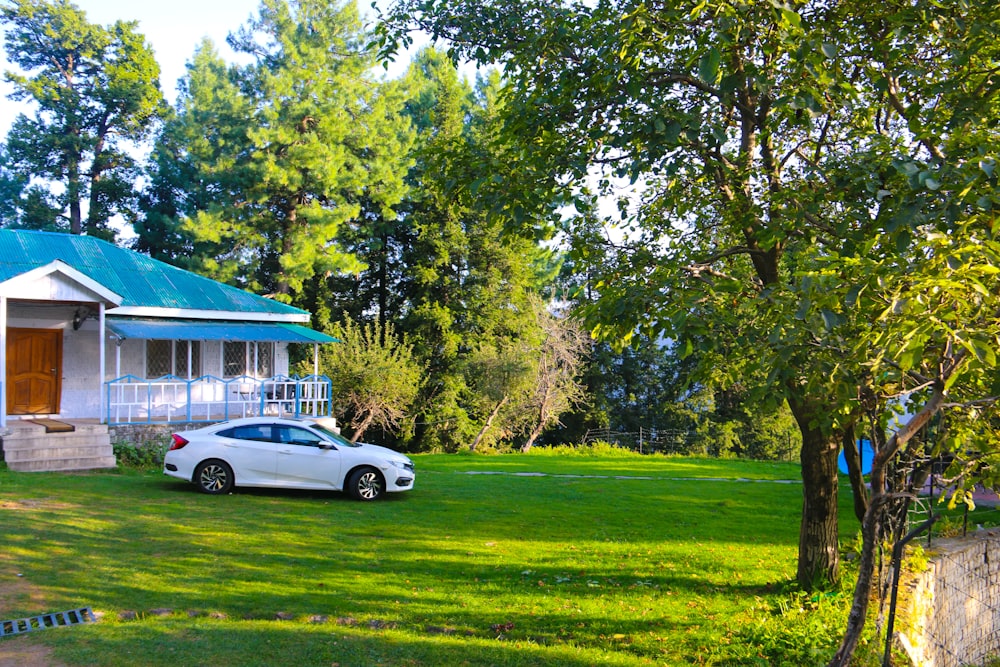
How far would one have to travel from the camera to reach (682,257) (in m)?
8.59

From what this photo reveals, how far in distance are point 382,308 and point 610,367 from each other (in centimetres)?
1248

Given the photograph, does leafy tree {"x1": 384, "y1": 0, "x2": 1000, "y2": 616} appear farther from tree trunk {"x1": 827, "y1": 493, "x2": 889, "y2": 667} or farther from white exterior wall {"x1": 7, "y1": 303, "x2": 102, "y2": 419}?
white exterior wall {"x1": 7, "y1": 303, "x2": 102, "y2": 419}

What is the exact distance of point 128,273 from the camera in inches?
912

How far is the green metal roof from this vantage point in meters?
21.3

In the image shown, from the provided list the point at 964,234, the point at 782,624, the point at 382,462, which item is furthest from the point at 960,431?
the point at 382,462

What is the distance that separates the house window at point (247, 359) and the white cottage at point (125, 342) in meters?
0.03

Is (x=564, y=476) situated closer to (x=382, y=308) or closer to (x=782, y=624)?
(x=782, y=624)

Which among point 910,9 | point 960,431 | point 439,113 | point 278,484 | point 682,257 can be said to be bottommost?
point 278,484

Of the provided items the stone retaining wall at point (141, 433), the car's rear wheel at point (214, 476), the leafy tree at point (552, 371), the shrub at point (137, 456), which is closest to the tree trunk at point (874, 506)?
the car's rear wheel at point (214, 476)

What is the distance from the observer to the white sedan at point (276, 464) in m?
13.9

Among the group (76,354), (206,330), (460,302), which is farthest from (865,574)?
(460,302)

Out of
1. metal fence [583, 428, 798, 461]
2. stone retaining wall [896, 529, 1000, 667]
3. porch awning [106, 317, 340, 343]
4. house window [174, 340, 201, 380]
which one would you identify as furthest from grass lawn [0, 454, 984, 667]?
metal fence [583, 428, 798, 461]

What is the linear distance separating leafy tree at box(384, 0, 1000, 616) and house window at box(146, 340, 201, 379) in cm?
1603

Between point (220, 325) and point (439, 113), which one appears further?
point (439, 113)
